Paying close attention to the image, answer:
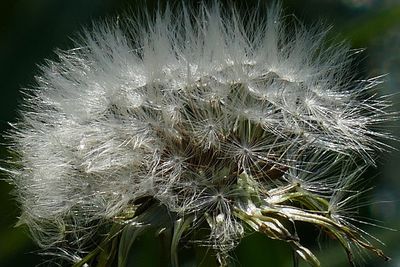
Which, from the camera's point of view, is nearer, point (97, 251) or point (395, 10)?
point (97, 251)

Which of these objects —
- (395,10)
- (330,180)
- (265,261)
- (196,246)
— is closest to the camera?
(196,246)

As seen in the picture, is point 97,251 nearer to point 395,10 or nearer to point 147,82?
point 147,82

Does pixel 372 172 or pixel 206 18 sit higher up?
pixel 206 18

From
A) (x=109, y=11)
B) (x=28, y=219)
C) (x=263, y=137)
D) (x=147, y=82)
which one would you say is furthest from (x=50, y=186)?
(x=109, y=11)

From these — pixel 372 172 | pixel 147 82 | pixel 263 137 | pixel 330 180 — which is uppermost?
pixel 147 82

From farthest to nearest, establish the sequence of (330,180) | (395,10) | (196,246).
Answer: (395,10)
(330,180)
(196,246)

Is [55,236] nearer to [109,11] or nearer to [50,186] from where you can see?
[50,186]

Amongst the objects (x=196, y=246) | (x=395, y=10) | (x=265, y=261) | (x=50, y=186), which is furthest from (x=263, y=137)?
(x=395, y=10)
